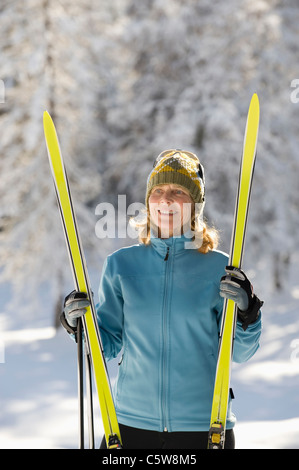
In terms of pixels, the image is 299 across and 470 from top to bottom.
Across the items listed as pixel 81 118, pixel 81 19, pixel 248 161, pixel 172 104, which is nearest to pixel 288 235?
pixel 172 104

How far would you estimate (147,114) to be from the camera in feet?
40.2

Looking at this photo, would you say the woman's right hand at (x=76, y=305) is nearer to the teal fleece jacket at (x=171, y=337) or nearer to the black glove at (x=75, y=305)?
the black glove at (x=75, y=305)

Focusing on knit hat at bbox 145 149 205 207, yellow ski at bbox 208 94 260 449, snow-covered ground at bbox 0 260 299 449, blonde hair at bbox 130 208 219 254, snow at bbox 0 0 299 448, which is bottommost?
yellow ski at bbox 208 94 260 449

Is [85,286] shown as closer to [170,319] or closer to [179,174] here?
[170,319]

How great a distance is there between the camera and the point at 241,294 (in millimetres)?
1996

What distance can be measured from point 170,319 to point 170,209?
1.37ft

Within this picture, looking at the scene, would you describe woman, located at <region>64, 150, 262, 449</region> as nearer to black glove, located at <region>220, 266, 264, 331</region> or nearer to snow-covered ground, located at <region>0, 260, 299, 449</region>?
black glove, located at <region>220, 266, 264, 331</region>

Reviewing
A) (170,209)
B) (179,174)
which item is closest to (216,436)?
(170,209)

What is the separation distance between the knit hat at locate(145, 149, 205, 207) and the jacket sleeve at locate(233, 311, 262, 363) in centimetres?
55

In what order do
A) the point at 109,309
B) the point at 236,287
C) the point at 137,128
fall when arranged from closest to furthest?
the point at 236,287
the point at 109,309
the point at 137,128

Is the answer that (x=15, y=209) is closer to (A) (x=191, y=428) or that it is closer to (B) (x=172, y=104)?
(B) (x=172, y=104)

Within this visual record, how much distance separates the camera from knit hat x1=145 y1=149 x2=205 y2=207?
7.42 feet

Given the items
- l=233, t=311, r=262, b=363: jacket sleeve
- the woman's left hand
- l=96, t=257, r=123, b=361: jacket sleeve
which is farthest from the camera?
l=96, t=257, r=123, b=361: jacket sleeve

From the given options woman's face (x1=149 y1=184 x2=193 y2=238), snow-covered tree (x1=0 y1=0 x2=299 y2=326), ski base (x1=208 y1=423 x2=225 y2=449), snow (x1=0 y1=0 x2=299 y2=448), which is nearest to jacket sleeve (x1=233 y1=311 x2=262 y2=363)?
ski base (x1=208 y1=423 x2=225 y2=449)
